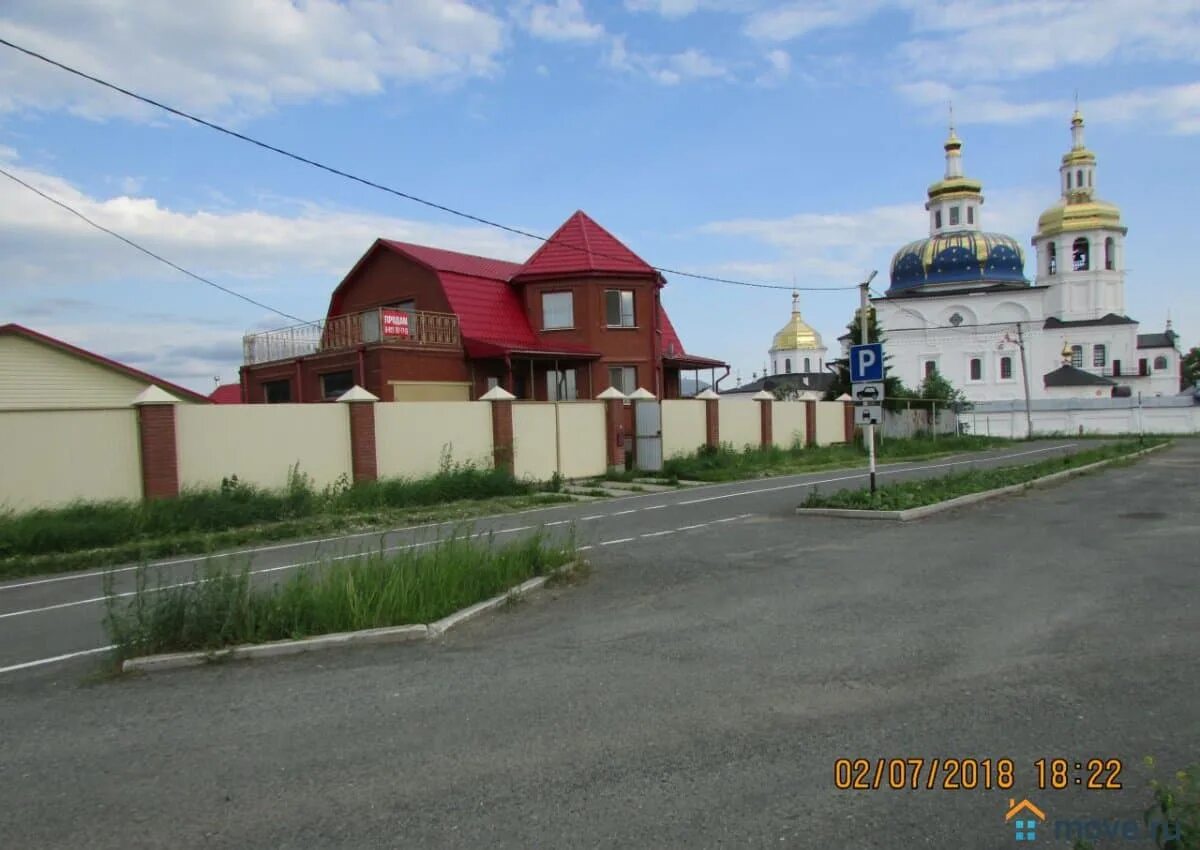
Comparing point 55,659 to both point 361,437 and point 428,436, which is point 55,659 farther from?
point 428,436

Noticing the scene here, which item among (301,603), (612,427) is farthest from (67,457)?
(612,427)

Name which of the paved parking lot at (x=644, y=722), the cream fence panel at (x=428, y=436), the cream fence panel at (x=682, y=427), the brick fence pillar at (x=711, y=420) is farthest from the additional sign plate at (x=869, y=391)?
the brick fence pillar at (x=711, y=420)

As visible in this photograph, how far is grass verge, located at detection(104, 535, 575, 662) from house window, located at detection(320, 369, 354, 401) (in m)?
19.5

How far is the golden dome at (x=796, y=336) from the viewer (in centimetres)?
10456

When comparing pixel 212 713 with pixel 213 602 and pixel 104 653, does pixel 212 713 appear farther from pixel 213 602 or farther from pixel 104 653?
pixel 104 653

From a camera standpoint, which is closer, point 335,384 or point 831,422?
point 335,384

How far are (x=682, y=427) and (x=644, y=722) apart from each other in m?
22.4

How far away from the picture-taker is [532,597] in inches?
319

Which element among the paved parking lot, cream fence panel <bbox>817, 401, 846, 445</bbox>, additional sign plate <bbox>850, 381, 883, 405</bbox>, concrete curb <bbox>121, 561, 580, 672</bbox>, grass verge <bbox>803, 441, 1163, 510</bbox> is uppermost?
additional sign plate <bbox>850, 381, 883, 405</bbox>

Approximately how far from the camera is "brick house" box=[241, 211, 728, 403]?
27391 mm

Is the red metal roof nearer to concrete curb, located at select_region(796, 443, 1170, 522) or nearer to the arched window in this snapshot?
concrete curb, located at select_region(796, 443, 1170, 522)

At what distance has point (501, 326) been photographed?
29484mm

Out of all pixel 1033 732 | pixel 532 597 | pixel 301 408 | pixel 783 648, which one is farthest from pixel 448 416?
pixel 1033 732

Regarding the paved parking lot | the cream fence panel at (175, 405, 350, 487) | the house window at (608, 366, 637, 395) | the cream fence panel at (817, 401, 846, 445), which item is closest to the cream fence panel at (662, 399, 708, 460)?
the house window at (608, 366, 637, 395)
